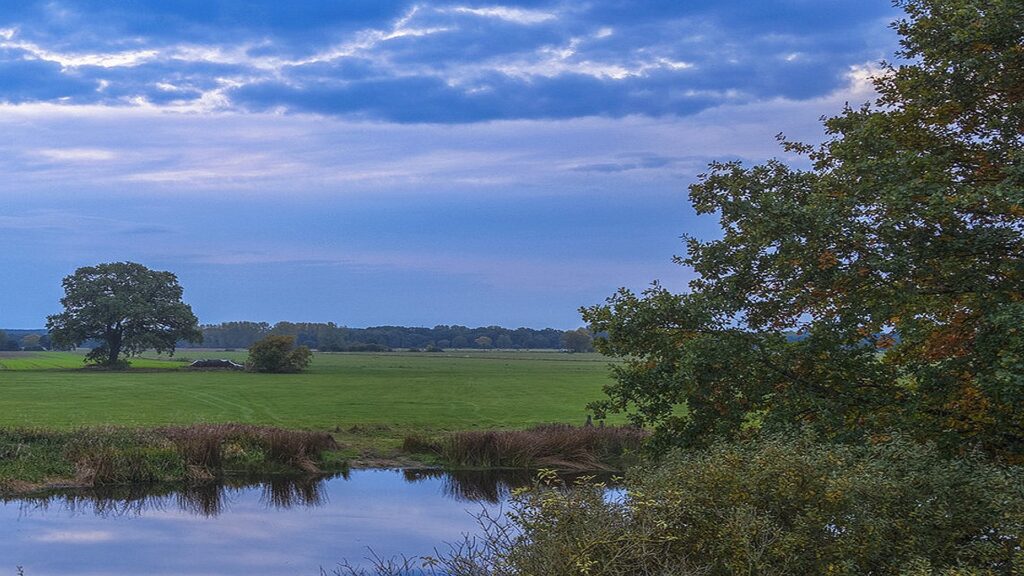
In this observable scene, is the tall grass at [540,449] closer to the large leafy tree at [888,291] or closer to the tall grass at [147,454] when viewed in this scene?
the tall grass at [147,454]

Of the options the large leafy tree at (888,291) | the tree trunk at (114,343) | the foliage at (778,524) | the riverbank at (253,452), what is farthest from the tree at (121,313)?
the foliage at (778,524)

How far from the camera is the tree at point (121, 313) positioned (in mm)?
104875

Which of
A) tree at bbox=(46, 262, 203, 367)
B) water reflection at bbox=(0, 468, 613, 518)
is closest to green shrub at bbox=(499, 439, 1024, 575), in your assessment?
water reflection at bbox=(0, 468, 613, 518)

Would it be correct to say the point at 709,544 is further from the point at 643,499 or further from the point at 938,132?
the point at 938,132

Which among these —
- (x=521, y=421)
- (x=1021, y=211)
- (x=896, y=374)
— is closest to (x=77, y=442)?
(x=521, y=421)

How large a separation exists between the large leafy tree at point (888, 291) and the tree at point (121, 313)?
9837cm

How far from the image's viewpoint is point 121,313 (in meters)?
104

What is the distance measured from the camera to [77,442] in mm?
33250

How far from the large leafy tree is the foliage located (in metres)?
2.95

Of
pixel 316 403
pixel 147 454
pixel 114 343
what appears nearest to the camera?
pixel 147 454

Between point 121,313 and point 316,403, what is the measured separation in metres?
56.3

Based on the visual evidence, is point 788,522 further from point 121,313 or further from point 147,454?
point 121,313

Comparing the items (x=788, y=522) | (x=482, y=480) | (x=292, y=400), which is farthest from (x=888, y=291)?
(x=292, y=400)

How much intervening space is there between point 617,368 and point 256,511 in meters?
15.1
